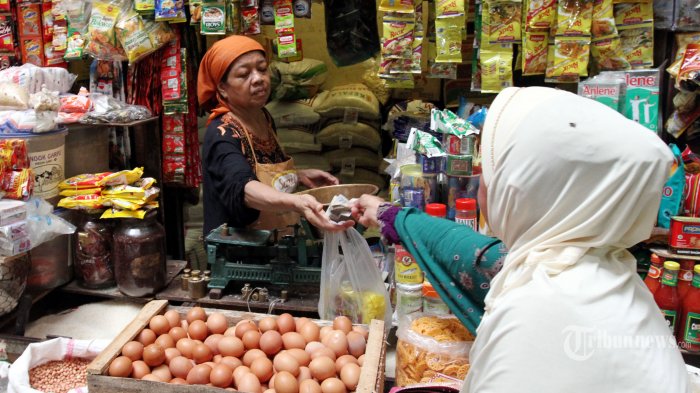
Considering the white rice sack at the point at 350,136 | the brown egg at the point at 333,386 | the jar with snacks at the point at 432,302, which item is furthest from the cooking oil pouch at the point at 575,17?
the brown egg at the point at 333,386

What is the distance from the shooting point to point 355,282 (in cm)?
218

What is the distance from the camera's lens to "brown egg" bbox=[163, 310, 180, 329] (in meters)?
2.02

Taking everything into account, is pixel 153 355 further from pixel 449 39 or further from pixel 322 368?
pixel 449 39

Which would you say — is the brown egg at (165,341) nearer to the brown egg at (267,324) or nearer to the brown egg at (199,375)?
the brown egg at (199,375)

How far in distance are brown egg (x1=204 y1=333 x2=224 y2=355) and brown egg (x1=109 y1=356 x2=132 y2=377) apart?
0.25 metres

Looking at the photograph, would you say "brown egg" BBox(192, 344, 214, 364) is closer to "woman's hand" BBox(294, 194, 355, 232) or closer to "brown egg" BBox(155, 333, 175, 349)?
"brown egg" BBox(155, 333, 175, 349)

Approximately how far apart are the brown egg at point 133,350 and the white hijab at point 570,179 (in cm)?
113

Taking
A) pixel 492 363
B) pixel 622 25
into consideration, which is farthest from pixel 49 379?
pixel 622 25

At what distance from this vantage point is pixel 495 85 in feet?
9.25

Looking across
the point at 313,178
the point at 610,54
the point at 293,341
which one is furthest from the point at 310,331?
the point at 610,54

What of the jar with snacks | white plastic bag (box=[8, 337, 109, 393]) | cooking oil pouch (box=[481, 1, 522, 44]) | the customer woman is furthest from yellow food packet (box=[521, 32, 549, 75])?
white plastic bag (box=[8, 337, 109, 393])

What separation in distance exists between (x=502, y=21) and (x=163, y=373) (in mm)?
2049

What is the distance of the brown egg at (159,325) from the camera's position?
197 centimetres

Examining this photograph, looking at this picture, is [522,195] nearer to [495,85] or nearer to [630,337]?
Answer: [630,337]
